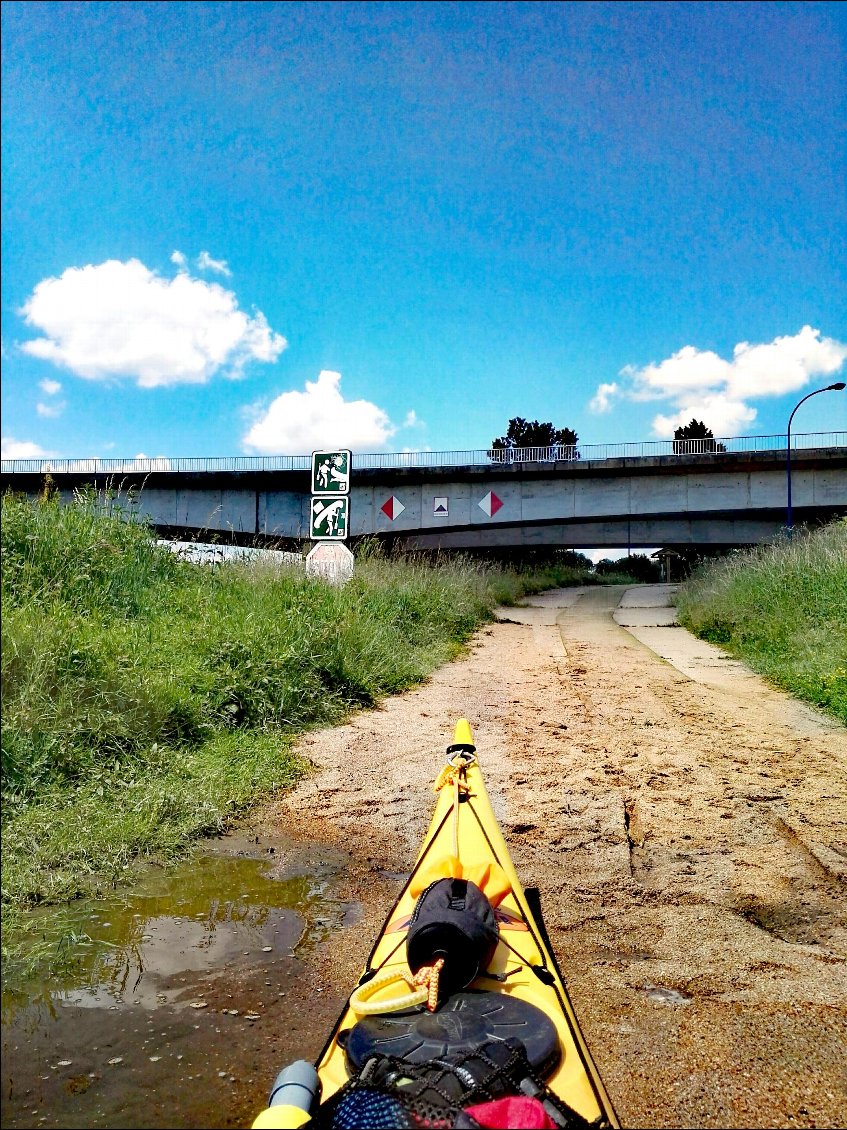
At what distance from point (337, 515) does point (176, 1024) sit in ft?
29.4

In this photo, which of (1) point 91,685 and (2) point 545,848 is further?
(1) point 91,685

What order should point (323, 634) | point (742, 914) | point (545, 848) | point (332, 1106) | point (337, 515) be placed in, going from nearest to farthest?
point (332, 1106)
point (742, 914)
point (545, 848)
point (323, 634)
point (337, 515)

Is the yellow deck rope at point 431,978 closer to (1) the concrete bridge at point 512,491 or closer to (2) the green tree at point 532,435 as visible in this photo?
(1) the concrete bridge at point 512,491

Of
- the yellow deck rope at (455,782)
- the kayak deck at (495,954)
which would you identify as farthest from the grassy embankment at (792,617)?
the kayak deck at (495,954)

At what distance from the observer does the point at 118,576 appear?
702 cm

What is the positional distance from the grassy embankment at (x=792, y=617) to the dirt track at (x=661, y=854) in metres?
0.47

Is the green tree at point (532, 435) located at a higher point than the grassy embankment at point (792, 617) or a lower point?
higher

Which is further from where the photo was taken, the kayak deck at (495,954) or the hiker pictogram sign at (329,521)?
the hiker pictogram sign at (329,521)

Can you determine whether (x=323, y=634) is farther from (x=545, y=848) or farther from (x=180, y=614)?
(x=545, y=848)

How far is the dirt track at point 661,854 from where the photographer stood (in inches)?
102

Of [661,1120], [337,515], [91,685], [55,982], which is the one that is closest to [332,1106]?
[661,1120]

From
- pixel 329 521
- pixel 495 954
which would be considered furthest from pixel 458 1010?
pixel 329 521

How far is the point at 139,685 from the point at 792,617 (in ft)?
29.0

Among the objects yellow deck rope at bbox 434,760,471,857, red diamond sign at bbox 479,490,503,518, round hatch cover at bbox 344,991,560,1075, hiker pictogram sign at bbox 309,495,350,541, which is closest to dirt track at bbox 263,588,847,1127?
round hatch cover at bbox 344,991,560,1075
